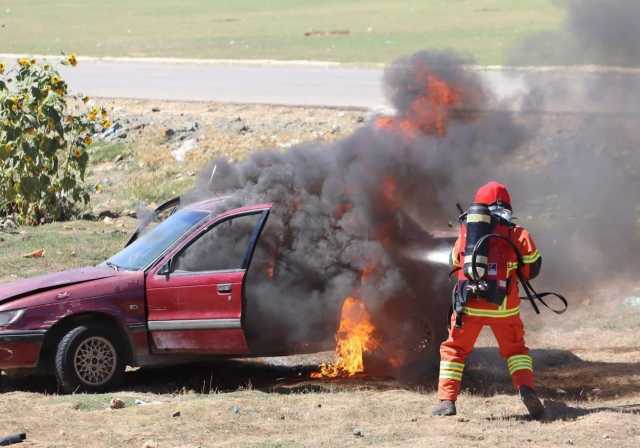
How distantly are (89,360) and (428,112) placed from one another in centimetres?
385

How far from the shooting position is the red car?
888 cm

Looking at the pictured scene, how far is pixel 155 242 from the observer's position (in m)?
9.57

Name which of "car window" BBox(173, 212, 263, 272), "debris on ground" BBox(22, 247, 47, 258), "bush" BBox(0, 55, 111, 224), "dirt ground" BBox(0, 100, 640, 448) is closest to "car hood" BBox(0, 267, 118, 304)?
"car window" BBox(173, 212, 263, 272)

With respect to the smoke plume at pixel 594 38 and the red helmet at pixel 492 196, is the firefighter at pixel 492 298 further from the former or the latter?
the smoke plume at pixel 594 38

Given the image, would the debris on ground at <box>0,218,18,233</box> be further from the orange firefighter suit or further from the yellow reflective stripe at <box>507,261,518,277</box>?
the yellow reflective stripe at <box>507,261,518,277</box>

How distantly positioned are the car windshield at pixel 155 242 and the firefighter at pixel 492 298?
8.17 feet

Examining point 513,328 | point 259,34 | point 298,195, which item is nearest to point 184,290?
point 298,195

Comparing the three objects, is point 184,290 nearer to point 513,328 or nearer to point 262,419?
point 262,419

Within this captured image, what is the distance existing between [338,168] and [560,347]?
2.98 metres

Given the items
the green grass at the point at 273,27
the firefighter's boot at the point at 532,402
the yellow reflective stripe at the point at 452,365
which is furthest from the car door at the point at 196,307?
the green grass at the point at 273,27

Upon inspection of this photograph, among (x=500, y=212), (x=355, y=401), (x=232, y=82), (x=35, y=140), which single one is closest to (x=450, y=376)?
(x=355, y=401)

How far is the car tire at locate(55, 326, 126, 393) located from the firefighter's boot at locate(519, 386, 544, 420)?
10.6 feet

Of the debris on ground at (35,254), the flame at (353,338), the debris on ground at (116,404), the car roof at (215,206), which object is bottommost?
the debris on ground at (116,404)

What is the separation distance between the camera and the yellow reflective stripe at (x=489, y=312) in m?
8.09
